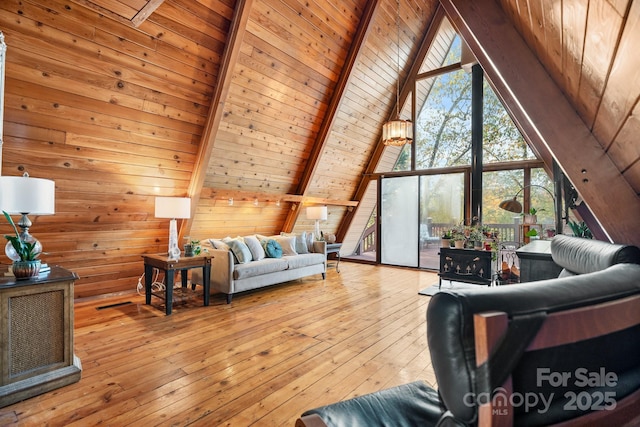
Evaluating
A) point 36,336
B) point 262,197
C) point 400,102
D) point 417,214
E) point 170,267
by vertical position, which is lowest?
point 36,336

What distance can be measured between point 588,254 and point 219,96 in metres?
3.50

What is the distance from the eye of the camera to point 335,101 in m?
4.95

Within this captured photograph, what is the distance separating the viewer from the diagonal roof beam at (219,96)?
3.25m

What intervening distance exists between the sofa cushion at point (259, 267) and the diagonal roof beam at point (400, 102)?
2936 mm

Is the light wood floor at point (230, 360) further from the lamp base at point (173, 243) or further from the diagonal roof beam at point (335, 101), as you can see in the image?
the diagonal roof beam at point (335, 101)

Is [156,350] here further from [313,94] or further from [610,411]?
[313,94]

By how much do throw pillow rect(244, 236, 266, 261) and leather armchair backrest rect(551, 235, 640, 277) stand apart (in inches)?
137

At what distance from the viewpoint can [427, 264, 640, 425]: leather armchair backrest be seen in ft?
1.88

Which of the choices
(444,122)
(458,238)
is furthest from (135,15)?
(444,122)

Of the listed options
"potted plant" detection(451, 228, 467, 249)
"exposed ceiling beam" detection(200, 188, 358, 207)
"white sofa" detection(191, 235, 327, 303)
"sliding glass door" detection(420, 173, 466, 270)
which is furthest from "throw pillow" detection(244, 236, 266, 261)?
"sliding glass door" detection(420, 173, 466, 270)

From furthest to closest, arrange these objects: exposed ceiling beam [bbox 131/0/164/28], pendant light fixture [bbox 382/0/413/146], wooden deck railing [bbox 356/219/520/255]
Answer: wooden deck railing [bbox 356/219/520/255] → pendant light fixture [bbox 382/0/413/146] → exposed ceiling beam [bbox 131/0/164/28]

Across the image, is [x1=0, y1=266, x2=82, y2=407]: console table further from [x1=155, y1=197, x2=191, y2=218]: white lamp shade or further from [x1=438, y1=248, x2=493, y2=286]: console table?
[x1=438, y1=248, x2=493, y2=286]: console table

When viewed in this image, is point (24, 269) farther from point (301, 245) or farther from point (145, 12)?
point (301, 245)

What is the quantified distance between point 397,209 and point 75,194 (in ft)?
17.5
